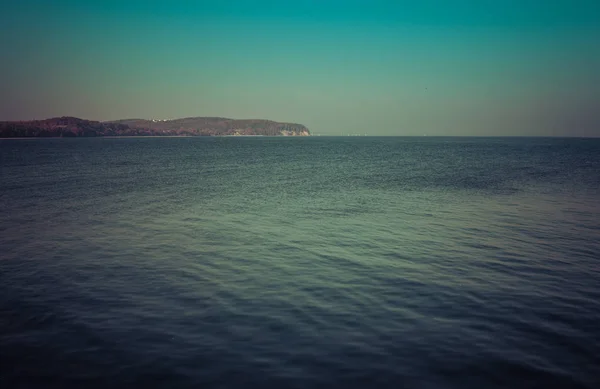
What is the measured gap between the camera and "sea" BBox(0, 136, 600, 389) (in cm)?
930

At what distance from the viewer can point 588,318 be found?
474 inches

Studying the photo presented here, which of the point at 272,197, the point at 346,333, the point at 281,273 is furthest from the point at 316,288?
the point at 272,197

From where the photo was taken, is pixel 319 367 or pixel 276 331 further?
pixel 276 331

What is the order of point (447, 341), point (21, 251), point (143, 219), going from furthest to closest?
point (143, 219), point (21, 251), point (447, 341)

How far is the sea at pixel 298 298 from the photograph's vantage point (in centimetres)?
930

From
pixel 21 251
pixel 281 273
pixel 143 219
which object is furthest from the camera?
pixel 143 219

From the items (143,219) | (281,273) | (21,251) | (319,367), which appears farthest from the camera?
(143,219)

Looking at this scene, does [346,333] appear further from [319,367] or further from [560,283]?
[560,283]

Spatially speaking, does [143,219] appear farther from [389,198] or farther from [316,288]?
[389,198]

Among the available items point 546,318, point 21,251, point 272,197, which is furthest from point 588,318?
point 272,197

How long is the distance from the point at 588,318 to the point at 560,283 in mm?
3242

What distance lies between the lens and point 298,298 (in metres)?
13.4

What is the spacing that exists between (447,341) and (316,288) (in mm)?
4980

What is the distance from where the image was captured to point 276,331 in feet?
36.2
